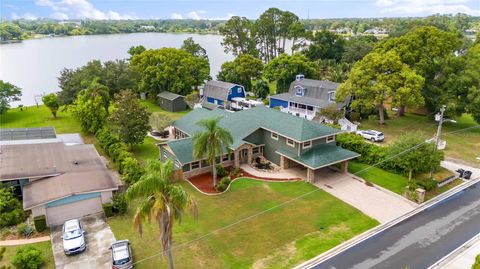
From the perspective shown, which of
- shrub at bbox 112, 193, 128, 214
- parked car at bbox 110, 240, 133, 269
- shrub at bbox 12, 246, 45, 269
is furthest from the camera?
shrub at bbox 112, 193, 128, 214

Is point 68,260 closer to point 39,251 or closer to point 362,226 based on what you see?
point 39,251

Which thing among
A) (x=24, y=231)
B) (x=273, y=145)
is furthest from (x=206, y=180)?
(x=24, y=231)

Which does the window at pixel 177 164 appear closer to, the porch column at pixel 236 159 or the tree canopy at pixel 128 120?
the porch column at pixel 236 159

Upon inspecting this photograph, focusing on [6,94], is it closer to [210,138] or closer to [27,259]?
[210,138]

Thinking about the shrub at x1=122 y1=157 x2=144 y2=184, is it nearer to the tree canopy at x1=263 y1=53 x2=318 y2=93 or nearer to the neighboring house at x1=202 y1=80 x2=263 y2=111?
the neighboring house at x1=202 y1=80 x2=263 y2=111

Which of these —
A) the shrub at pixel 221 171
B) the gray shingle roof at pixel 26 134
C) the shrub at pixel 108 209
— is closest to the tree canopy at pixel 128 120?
the gray shingle roof at pixel 26 134

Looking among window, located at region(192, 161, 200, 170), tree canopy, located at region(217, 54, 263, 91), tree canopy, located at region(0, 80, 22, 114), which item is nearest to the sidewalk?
window, located at region(192, 161, 200, 170)
